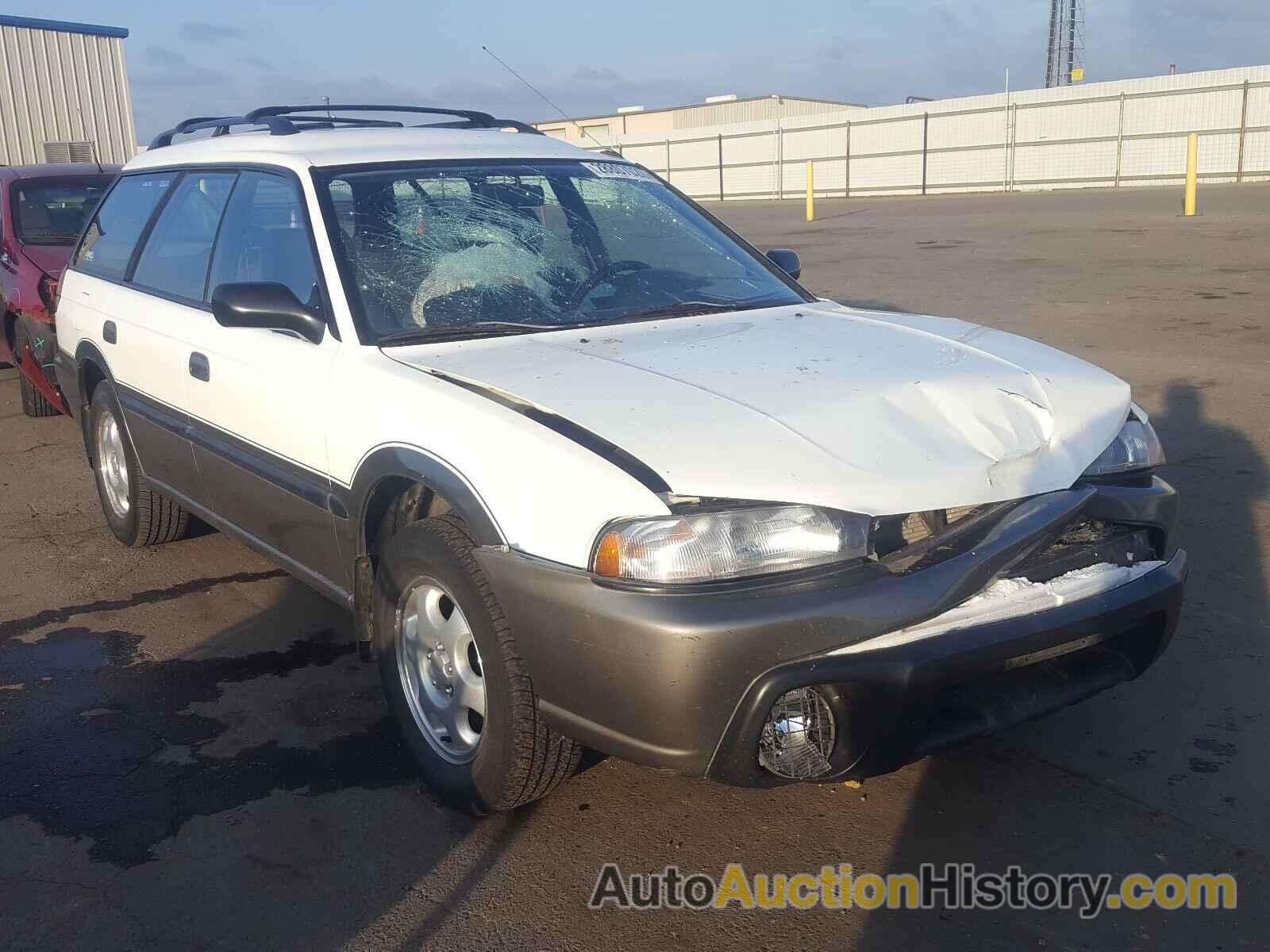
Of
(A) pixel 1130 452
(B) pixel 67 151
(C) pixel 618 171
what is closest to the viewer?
(A) pixel 1130 452

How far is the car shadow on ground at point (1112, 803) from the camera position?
262cm

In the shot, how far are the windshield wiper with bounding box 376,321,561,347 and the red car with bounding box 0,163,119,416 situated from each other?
485 cm

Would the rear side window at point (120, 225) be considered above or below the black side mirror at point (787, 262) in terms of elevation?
above

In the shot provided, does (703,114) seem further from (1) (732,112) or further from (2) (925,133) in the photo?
(2) (925,133)

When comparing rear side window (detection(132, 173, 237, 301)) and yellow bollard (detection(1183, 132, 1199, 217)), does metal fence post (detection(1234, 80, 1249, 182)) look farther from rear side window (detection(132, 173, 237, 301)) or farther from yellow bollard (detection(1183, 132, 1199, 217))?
rear side window (detection(132, 173, 237, 301))

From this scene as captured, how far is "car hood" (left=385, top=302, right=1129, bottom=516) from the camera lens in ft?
8.68

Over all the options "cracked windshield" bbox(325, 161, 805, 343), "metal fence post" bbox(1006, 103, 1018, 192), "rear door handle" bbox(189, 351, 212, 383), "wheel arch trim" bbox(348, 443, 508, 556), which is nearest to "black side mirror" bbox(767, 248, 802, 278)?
"cracked windshield" bbox(325, 161, 805, 343)

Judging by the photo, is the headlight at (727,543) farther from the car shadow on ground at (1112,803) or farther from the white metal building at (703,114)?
the white metal building at (703,114)

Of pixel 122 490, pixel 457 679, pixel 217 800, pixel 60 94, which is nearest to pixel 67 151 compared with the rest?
pixel 60 94

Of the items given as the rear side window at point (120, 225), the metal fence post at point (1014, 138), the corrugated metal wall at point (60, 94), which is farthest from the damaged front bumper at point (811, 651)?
the metal fence post at point (1014, 138)

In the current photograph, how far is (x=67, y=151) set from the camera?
22.8m

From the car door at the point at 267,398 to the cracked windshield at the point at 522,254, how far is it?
0.20 m

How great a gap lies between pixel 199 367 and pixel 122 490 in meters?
1.74

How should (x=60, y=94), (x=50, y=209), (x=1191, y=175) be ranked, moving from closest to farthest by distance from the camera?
(x=50, y=209)
(x=1191, y=175)
(x=60, y=94)
